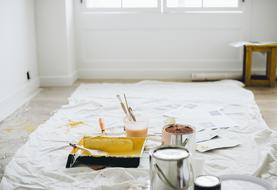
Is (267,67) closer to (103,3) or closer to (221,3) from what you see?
(221,3)

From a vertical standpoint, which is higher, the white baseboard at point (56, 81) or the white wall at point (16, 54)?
the white wall at point (16, 54)

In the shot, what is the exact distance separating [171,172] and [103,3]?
364cm

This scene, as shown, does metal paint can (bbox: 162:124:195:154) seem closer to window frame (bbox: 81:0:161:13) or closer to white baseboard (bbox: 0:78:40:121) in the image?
white baseboard (bbox: 0:78:40:121)

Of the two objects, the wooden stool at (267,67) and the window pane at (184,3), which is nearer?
the wooden stool at (267,67)

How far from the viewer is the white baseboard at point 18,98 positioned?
338 cm

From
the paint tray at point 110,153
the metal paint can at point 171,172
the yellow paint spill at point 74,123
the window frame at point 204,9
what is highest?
the window frame at point 204,9

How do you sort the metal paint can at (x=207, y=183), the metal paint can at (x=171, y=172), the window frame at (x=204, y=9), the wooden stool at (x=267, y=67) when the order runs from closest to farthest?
the metal paint can at (x=207, y=183)
the metal paint can at (x=171, y=172)
the wooden stool at (x=267, y=67)
the window frame at (x=204, y=9)

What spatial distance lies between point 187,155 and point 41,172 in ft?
3.47

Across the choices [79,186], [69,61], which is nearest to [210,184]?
[79,186]

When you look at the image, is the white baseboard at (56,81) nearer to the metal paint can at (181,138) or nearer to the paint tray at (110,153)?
the paint tray at (110,153)

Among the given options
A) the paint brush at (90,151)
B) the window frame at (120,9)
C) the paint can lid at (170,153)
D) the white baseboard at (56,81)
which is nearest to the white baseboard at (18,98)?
the white baseboard at (56,81)

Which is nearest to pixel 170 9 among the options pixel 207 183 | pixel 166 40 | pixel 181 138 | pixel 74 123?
pixel 166 40

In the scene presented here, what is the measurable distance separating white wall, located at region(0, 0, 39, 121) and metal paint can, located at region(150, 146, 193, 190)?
2199 millimetres

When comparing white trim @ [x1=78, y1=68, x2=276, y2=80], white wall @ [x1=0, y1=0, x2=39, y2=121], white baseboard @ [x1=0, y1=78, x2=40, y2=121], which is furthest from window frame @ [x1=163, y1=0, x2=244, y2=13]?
white baseboard @ [x1=0, y1=78, x2=40, y2=121]
